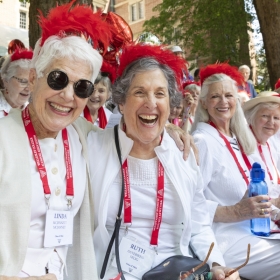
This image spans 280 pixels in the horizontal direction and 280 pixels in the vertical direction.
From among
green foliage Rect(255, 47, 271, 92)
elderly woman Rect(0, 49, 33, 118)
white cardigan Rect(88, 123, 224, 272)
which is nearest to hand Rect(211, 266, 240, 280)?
white cardigan Rect(88, 123, 224, 272)

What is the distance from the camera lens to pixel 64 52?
2.40m

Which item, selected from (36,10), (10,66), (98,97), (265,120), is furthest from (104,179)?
(36,10)

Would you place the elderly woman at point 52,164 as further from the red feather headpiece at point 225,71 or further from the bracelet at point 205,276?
the red feather headpiece at point 225,71

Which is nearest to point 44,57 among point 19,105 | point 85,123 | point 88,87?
point 88,87

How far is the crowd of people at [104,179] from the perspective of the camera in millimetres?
2281

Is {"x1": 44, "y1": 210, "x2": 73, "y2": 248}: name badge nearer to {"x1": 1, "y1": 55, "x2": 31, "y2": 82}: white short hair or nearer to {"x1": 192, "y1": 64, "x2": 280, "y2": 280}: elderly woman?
{"x1": 192, "y1": 64, "x2": 280, "y2": 280}: elderly woman

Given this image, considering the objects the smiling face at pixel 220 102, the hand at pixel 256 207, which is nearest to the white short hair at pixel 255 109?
the smiling face at pixel 220 102

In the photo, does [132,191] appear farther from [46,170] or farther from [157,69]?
[157,69]

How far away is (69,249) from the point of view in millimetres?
2516

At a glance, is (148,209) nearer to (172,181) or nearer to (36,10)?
(172,181)

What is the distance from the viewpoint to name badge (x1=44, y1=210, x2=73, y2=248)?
2289 millimetres

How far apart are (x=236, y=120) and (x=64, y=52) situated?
2113 mm

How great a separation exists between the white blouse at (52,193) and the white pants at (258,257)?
144 centimetres

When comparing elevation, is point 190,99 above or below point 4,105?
above
